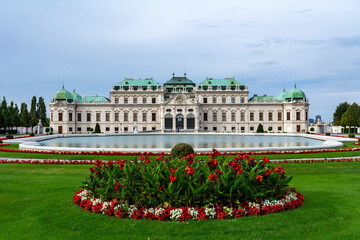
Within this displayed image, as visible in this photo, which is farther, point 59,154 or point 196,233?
point 59,154

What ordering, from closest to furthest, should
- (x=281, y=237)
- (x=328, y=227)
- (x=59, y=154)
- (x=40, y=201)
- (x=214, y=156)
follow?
(x=281, y=237), (x=328, y=227), (x=40, y=201), (x=214, y=156), (x=59, y=154)

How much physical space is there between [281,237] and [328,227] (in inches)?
54.8

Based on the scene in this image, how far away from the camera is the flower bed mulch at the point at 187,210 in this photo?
764cm

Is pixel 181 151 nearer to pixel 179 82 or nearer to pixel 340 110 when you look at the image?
pixel 179 82

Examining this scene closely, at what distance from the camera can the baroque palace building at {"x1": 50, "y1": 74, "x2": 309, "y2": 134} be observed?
83.9 meters

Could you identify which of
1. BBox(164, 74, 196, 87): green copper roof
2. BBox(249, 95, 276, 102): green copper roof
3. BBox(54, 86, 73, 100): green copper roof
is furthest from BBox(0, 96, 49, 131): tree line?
BBox(249, 95, 276, 102): green copper roof

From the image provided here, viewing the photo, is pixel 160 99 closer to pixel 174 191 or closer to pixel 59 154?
pixel 59 154

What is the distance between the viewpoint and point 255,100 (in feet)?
290

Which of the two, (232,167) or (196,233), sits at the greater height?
(232,167)

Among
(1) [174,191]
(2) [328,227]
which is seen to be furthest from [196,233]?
(2) [328,227]

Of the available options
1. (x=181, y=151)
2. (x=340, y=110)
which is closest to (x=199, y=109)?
(x=340, y=110)

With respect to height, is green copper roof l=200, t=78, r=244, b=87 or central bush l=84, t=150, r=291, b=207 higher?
green copper roof l=200, t=78, r=244, b=87

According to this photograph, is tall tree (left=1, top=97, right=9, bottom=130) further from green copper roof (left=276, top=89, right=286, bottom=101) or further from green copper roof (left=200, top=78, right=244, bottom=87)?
green copper roof (left=276, top=89, right=286, bottom=101)

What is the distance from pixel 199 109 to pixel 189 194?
76.7 meters
